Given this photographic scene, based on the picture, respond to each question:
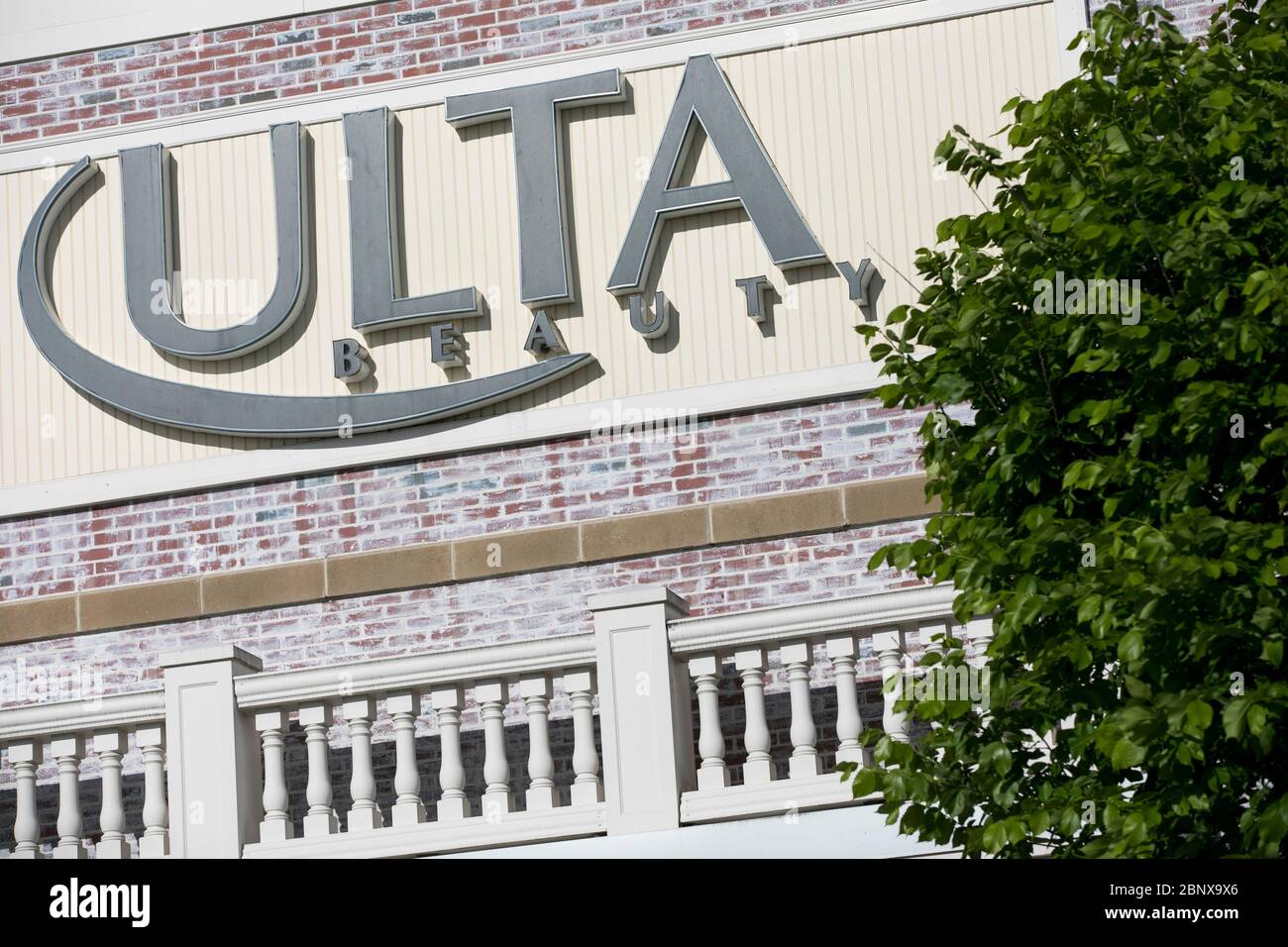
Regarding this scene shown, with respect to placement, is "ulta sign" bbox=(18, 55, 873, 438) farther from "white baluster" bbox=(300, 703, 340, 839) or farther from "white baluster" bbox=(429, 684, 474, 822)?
"white baluster" bbox=(429, 684, 474, 822)

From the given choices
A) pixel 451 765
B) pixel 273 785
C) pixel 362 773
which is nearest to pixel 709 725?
pixel 451 765

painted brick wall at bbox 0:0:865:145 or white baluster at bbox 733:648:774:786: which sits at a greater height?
painted brick wall at bbox 0:0:865:145

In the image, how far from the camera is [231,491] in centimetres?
1184

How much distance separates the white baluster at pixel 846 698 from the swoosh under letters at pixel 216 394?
3134mm

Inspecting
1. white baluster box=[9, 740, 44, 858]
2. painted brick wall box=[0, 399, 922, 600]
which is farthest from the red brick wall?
white baluster box=[9, 740, 44, 858]

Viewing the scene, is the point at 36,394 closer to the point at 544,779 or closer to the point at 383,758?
the point at 383,758

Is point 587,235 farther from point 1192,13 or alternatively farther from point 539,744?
point 1192,13

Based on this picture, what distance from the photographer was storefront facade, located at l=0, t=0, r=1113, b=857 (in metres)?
11.3

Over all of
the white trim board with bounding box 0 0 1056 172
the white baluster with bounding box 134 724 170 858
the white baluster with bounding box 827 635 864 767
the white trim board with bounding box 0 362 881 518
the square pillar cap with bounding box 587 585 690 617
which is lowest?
the white baluster with bounding box 134 724 170 858

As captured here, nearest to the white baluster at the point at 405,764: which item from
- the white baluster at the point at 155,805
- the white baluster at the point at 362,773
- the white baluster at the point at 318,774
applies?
the white baluster at the point at 362,773

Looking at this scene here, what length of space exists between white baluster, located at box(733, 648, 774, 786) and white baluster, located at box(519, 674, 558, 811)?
97cm

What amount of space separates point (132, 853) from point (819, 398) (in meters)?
4.76

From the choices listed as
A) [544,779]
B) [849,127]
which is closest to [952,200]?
[849,127]

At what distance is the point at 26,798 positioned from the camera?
9766 millimetres
